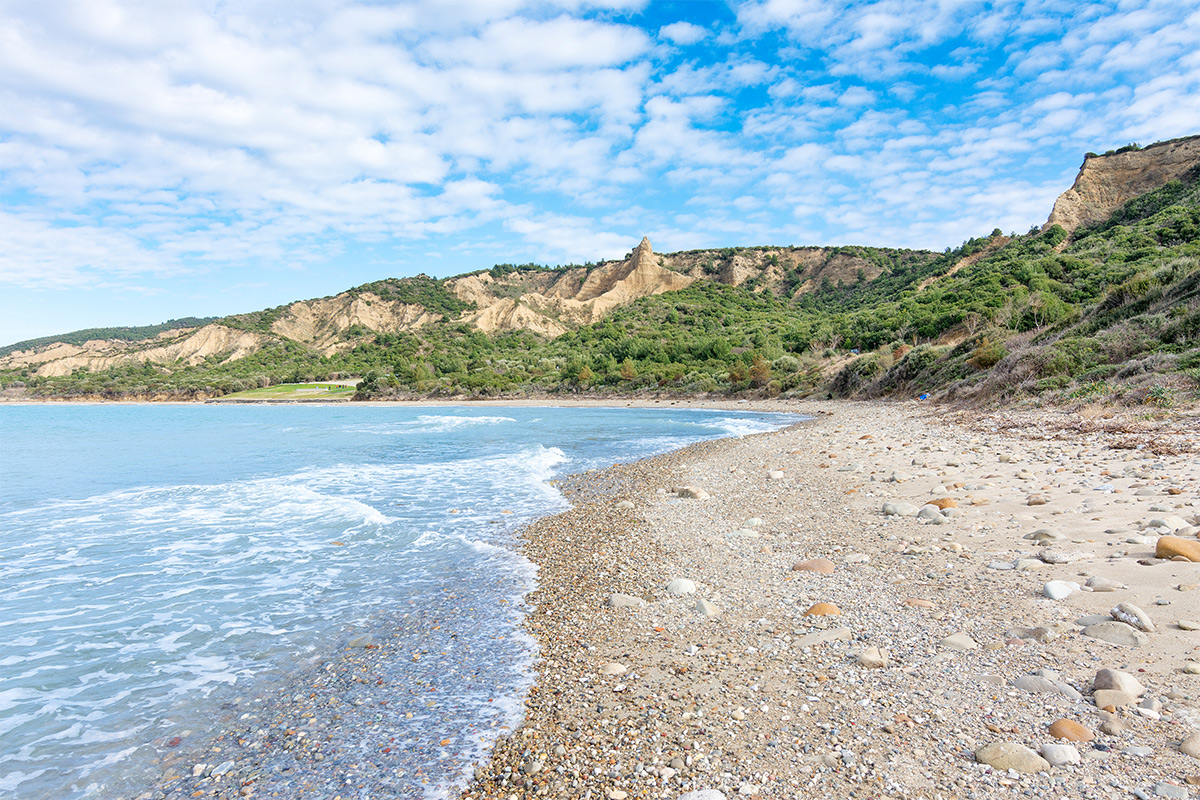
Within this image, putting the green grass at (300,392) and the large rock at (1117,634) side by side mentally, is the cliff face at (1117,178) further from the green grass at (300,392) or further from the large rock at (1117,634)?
the green grass at (300,392)

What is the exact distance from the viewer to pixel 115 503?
39.0 feet

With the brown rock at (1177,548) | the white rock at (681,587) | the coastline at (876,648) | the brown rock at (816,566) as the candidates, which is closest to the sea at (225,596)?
the coastline at (876,648)

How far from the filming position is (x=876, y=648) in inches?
156

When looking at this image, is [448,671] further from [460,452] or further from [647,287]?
[647,287]

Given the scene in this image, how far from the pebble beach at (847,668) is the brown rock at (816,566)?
0.13 ft

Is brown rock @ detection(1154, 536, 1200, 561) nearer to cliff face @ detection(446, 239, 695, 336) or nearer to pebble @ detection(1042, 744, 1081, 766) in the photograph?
pebble @ detection(1042, 744, 1081, 766)

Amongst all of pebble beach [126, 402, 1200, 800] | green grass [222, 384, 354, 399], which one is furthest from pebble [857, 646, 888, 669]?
green grass [222, 384, 354, 399]

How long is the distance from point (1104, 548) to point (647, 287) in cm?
10477

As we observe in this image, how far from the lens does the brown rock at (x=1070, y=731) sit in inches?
107

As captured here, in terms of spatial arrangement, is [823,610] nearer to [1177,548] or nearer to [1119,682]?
[1119,682]

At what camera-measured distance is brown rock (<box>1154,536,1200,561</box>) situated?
441 cm

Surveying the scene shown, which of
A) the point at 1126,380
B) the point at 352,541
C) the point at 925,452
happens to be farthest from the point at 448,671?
the point at 1126,380

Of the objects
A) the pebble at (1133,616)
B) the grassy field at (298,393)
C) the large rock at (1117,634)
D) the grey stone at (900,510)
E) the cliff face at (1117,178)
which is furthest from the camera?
the grassy field at (298,393)

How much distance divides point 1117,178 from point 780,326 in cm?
3534
